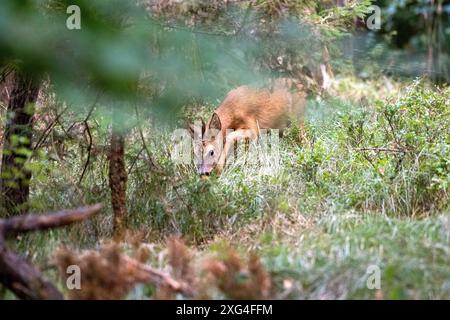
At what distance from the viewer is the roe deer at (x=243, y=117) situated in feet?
23.8

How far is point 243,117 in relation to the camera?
834 cm

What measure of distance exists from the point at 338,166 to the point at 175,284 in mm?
3039

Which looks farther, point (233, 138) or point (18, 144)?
point (233, 138)

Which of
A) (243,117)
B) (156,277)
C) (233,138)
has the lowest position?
(156,277)

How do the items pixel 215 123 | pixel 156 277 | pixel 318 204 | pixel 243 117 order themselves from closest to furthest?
pixel 156 277
pixel 318 204
pixel 215 123
pixel 243 117

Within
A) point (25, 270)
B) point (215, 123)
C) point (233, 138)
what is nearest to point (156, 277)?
point (25, 270)

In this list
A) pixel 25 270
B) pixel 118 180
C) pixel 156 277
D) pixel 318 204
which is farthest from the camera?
pixel 318 204

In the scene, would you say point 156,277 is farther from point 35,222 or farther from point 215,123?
point 215,123

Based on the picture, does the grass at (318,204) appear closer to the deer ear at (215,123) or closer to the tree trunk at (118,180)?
the tree trunk at (118,180)

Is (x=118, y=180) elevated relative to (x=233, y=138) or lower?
lower

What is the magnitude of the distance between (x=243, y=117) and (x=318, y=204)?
3.16 metres

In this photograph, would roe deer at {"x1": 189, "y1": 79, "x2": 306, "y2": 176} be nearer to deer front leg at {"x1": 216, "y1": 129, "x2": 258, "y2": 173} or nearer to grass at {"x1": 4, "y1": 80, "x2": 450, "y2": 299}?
deer front leg at {"x1": 216, "y1": 129, "x2": 258, "y2": 173}

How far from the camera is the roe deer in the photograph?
23.8 feet

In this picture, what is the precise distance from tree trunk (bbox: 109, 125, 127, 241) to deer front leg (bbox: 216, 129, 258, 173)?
79.8 inches
